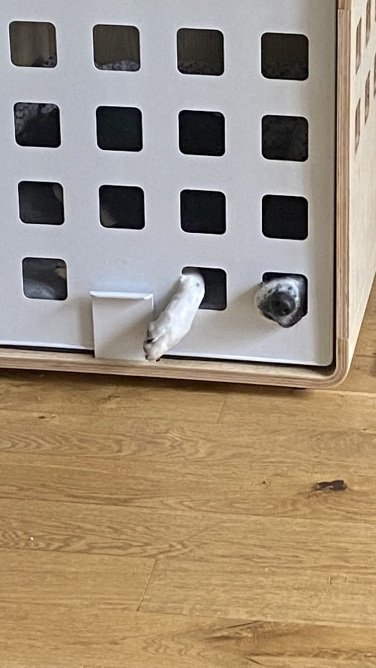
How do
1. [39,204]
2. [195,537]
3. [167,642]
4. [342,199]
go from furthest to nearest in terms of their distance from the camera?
[39,204] < [342,199] < [195,537] < [167,642]

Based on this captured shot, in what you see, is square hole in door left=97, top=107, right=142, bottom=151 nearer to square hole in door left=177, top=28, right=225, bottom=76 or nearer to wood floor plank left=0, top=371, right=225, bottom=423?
square hole in door left=177, top=28, right=225, bottom=76

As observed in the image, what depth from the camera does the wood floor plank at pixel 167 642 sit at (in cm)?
99

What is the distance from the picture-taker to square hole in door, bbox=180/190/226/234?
53.2 inches

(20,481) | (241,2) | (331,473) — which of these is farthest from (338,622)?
(241,2)

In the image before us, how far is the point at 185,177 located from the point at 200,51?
0.49 feet

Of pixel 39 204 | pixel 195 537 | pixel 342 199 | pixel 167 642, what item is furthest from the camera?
pixel 39 204

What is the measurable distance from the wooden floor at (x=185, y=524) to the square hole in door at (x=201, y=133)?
10.7 inches

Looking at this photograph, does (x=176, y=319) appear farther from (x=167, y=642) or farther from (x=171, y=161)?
(x=167, y=642)

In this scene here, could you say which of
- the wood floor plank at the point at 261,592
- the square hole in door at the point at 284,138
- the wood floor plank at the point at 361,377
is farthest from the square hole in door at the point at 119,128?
the wood floor plank at the point at 261,592

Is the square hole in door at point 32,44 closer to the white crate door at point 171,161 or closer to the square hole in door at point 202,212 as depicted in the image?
the white crate door at point 171,161

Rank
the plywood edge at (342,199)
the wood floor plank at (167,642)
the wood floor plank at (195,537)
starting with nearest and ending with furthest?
the wood floor plank at (167,642), the wood floor plank at (195,537), the plywood edge at (342,199)

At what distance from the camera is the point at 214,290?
1396 mm

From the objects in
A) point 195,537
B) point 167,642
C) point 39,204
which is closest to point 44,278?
point 39,204

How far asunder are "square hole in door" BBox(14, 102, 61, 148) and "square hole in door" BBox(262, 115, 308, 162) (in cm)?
22
